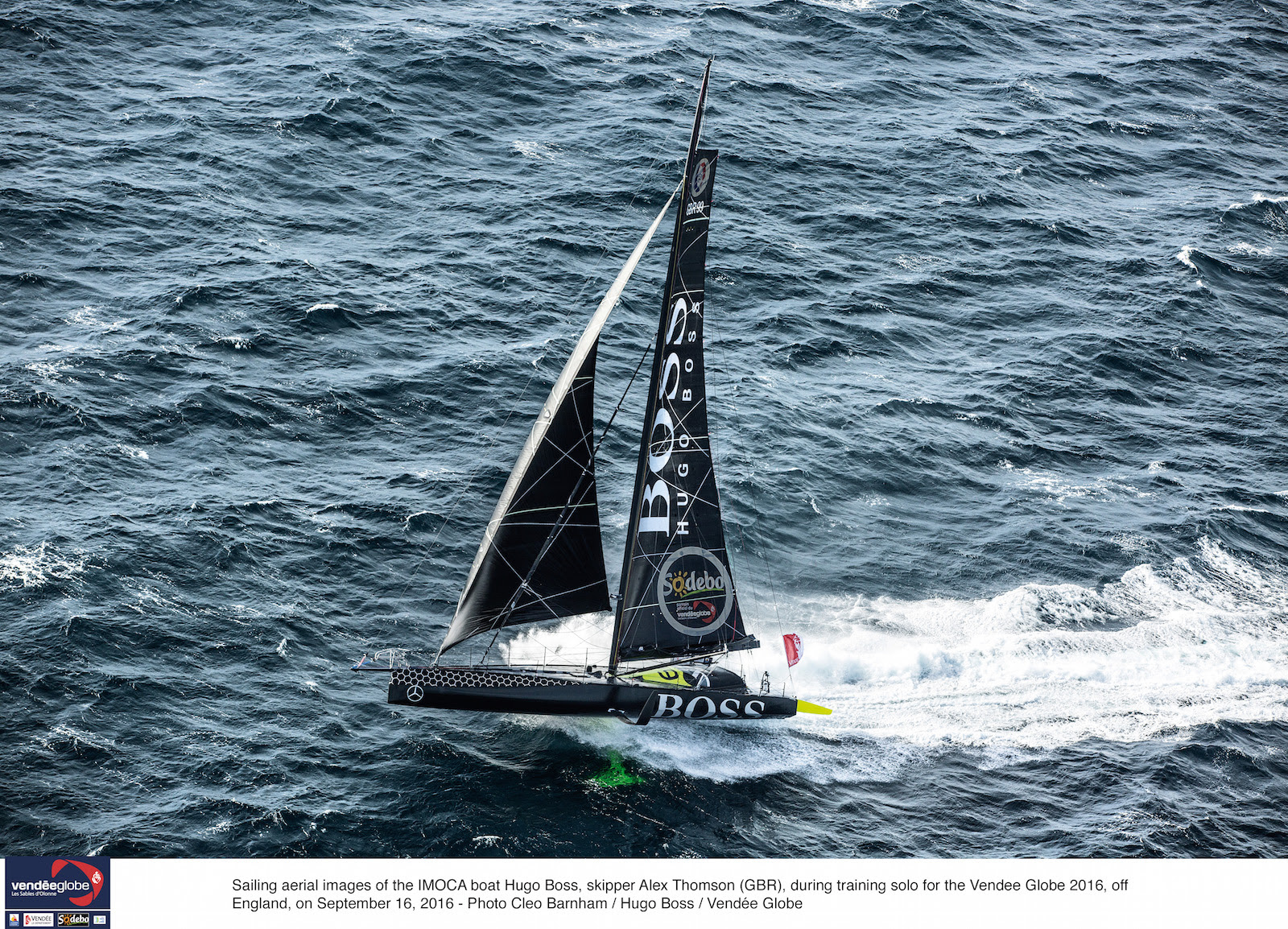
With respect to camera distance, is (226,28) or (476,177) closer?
(476,177)

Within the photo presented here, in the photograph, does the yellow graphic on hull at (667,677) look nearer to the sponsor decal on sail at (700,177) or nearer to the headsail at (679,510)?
the headsail at (679,510)

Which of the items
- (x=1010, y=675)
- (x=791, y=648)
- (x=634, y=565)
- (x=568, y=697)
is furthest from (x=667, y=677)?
(x=1010, y=675)

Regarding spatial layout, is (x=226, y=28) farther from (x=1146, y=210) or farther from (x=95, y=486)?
(x=1146, y=210)

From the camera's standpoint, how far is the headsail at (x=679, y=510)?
47.3 m

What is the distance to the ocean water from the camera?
49531 mm

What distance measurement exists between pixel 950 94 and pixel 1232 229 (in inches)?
947

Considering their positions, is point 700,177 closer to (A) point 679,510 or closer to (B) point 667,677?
(A) point 679,510

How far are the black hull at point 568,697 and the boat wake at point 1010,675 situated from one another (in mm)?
1858

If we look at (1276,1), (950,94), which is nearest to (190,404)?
(950,94)

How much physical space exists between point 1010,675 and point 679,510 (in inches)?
705

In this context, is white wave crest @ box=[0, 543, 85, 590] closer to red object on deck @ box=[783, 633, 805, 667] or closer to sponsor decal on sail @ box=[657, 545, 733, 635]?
sponsor decal on sail @ box=[657, 545, 733, 635]

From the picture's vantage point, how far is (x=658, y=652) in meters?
52.0
